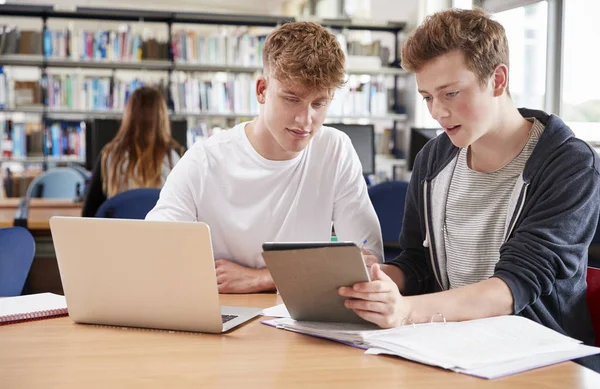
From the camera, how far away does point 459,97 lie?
143cm

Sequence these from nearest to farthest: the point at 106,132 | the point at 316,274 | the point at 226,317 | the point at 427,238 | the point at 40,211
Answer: the point at 316,274 → the point at 226,317 → the point at 427,238 → the point at 40,211 → the point at 106,132

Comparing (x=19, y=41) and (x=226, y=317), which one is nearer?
(x=226, y=317)

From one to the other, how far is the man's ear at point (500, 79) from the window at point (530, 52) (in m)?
3.78

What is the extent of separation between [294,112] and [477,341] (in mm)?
773

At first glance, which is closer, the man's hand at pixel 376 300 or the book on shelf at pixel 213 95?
the man's hand at pixel 376 300

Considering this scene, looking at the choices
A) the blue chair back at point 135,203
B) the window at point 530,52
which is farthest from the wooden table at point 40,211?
the window at point 530,52

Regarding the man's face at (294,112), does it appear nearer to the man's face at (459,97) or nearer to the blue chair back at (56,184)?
the man's face at (459,97)

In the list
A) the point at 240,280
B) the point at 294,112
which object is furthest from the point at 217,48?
the point at 240,280

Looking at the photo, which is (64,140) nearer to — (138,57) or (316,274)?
(138,57)

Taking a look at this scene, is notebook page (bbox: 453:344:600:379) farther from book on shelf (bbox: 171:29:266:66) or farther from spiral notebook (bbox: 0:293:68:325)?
book on shelf (bbox: 171:29:266:66)

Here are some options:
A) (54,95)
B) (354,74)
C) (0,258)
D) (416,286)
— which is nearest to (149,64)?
(54,95)

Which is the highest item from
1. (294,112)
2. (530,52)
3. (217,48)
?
(217,48)

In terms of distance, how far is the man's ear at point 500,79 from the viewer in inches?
57.6

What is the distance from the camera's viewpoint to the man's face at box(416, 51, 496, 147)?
1.43m
